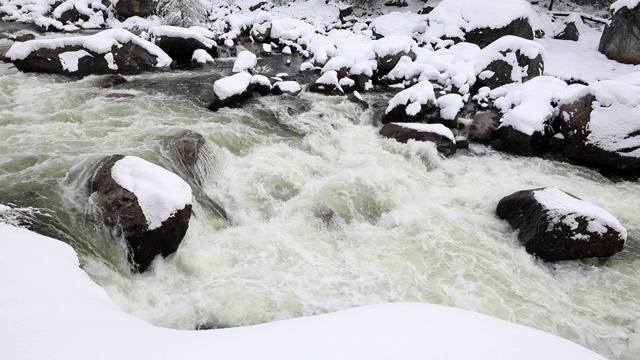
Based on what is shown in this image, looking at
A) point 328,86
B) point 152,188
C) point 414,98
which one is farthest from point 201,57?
point 152,188

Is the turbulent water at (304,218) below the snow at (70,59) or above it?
below

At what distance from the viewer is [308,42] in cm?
1455

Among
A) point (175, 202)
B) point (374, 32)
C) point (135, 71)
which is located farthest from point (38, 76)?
point (374, 32)

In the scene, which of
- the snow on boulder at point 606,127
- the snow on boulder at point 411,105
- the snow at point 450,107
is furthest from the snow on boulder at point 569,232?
the snow at point 450,107

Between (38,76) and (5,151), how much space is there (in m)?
3.98

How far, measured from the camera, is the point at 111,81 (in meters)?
8.02

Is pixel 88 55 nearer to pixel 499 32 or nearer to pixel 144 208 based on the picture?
pixel 144 208

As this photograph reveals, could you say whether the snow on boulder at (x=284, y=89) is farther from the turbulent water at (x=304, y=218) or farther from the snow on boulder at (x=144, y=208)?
the snow on boulder at (x=144, y=208)

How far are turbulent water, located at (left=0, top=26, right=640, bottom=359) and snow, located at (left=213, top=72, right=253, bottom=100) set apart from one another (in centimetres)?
45

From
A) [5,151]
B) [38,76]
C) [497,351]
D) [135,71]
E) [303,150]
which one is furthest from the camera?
[135,71]

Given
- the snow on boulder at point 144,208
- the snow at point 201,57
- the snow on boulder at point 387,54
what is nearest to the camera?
the snow on boulder at point 144,208

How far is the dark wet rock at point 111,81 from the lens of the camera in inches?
308

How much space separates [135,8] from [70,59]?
39.0 ft

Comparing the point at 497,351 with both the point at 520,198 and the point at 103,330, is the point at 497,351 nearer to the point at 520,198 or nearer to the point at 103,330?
the point at 103,330
